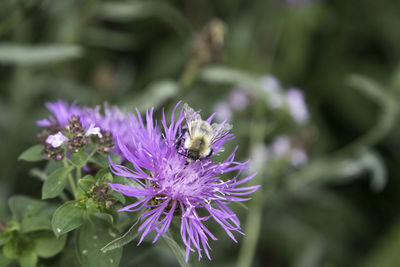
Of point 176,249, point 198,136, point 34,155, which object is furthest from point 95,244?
point 198,136

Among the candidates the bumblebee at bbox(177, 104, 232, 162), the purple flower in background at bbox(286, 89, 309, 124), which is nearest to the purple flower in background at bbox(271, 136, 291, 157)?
the purple flower in background at bbox(286, 89, 309, 124)

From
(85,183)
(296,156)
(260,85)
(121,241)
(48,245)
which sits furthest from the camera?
(296,156)

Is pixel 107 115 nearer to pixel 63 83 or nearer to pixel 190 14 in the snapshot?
pixel 63 83

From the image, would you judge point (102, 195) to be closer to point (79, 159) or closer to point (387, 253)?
point (79, 159)

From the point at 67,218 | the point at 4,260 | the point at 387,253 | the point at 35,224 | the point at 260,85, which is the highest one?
the point at 260,85

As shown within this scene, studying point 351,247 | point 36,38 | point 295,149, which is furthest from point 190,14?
point 351,247

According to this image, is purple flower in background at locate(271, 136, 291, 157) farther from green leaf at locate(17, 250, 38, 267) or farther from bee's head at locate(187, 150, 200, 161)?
green leaf at locate(17, 250, 38, 267)
